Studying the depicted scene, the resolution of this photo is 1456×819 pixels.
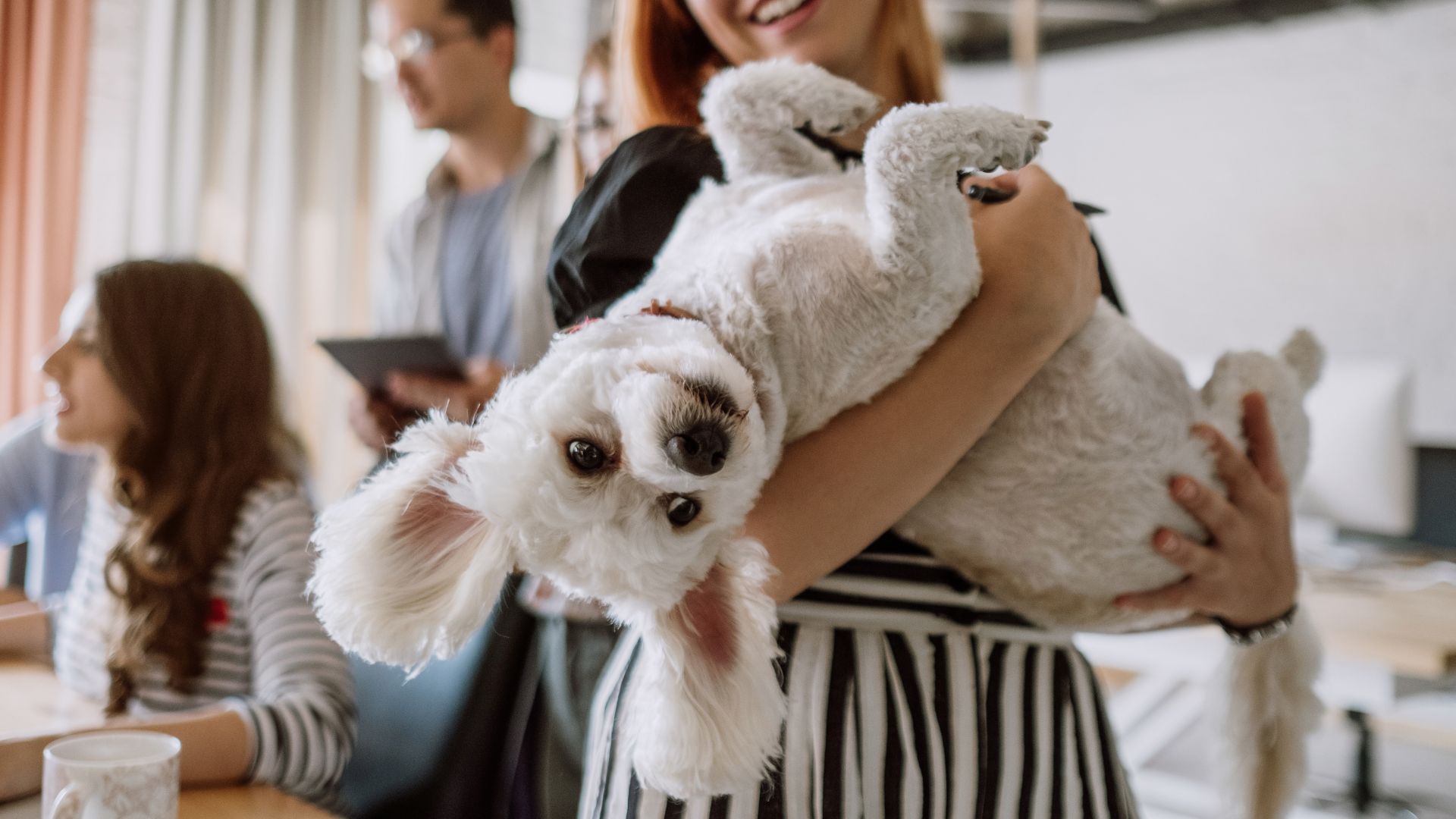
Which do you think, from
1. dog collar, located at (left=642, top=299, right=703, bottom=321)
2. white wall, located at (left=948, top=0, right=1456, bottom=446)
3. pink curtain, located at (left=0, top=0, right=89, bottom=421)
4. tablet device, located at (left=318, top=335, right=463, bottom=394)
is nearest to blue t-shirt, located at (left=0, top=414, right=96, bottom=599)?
tablet device, located at (left=318, top=335, right=463, bottom=394)

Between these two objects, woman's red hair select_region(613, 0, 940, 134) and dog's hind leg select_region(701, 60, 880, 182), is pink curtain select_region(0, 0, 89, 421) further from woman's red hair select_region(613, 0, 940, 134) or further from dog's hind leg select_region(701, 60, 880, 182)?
dog's hind leg select_region(701, 60, 880, 182)

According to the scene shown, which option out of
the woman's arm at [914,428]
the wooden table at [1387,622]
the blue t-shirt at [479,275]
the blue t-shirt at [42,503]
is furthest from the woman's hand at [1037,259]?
the blue t-shirt at [42,503]

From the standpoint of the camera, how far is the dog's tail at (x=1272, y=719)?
0.95 metres

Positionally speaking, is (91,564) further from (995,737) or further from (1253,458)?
(1253,458)

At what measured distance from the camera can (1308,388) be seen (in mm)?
974

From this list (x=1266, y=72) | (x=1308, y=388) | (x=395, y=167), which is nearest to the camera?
(x=1308, y=388)

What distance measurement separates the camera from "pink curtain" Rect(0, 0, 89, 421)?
268 centimetres

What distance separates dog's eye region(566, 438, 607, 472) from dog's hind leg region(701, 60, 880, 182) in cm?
30

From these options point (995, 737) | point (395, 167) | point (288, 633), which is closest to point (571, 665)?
point (288, 633)

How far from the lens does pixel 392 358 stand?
1.58 meters

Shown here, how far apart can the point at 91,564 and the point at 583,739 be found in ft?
2.37

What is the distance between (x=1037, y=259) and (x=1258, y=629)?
404mm

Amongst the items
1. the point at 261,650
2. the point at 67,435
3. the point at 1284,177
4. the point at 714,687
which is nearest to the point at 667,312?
the point at 714,687

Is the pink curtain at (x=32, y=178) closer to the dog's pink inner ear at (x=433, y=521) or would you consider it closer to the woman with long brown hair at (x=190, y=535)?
the woman with long brown hair at (x=190, y=535)
